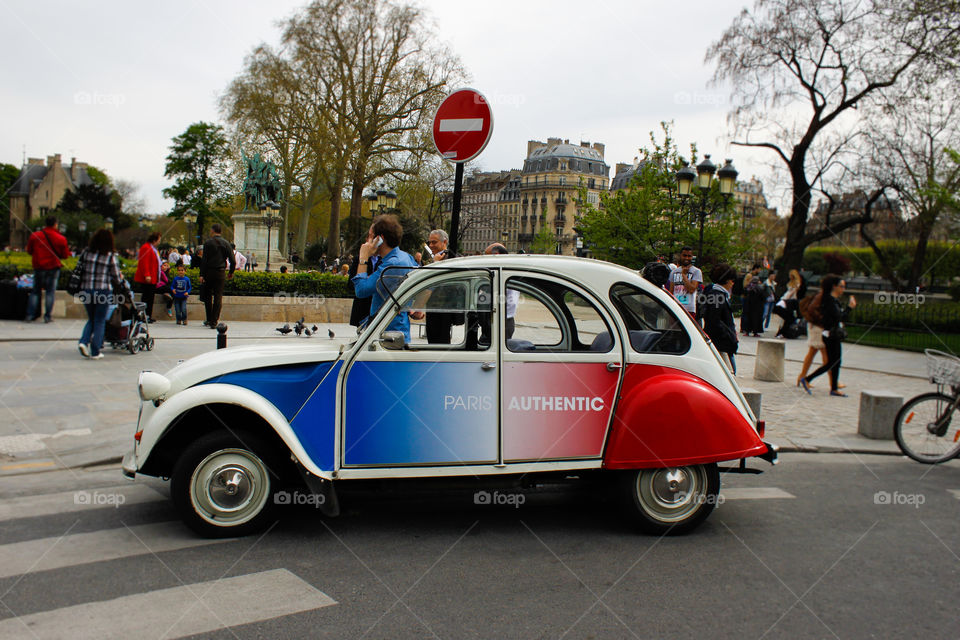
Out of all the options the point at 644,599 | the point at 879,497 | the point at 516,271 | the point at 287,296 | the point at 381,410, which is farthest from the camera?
the point at 287,296

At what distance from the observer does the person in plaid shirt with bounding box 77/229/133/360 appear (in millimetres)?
10180

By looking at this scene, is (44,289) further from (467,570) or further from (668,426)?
(668,426)

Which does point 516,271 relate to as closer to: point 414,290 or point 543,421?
point 414,290

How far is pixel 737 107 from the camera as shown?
31.1m

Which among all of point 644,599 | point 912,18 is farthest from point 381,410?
point 912,18

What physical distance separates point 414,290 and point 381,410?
31.5 inches

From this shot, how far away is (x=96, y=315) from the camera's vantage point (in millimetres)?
10352

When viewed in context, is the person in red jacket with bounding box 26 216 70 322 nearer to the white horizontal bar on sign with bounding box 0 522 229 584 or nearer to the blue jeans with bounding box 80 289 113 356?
the blue jeans with bounding box 80 289 113 356

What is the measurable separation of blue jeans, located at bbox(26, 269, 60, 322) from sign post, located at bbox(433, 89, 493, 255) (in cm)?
1061

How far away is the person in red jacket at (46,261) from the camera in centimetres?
1312

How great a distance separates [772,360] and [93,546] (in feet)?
34.6

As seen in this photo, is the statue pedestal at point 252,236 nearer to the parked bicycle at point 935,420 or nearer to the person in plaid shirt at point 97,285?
the person in plaid shirt at point 97,285

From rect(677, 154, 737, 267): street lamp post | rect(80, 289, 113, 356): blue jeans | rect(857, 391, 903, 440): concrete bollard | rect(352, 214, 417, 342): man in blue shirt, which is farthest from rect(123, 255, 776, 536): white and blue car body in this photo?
rect(677, 154, 737, 267): street lamp post

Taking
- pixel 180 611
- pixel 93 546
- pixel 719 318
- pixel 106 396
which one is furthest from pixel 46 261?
pixel 180 611
